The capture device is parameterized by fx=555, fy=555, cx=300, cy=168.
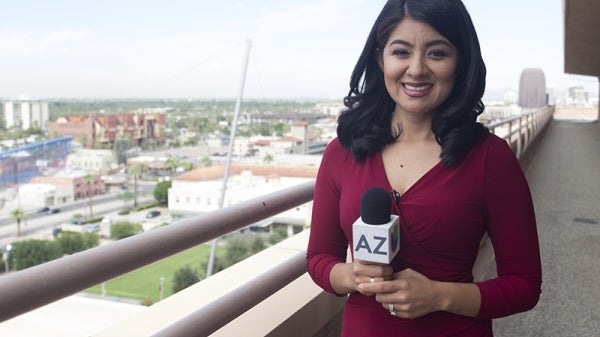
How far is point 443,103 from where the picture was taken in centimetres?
115

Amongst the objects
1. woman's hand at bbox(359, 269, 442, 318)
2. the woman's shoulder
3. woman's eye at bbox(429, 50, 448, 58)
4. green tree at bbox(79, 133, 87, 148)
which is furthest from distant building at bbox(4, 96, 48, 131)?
woman's hand at bbox(359, 269, 442, 318)

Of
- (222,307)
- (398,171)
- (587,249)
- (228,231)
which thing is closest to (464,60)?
(398,171)

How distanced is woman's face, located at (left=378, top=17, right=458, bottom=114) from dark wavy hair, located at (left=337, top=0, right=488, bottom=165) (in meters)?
0.02

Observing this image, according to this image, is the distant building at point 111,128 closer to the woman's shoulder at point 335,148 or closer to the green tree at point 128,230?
the green tree at point 128,230

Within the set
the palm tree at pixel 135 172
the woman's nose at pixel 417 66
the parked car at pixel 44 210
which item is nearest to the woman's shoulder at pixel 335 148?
the woman's nose at pixel 417 66

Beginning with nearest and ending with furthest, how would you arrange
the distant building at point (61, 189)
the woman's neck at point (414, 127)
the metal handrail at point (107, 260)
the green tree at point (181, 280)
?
the metal handrail at point (107, 260)
the woman's neck at point (414, 127)
the green tree at point (181, 280)
the distant building at point (61, 189)

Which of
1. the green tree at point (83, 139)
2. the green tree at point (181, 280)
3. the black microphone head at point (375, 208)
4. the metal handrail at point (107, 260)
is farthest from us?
the green tree at point (83, 139)

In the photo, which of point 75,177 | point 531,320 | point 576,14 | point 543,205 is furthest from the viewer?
point 75,177

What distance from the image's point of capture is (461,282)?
42.3 inches

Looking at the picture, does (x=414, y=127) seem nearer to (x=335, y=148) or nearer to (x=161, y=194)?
(x=335, y=148)

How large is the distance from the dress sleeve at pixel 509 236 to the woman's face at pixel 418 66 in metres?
0.16

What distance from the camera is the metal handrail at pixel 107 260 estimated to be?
0.81m

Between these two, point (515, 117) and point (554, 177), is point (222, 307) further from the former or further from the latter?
point (554, 177)

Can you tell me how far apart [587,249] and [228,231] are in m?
3.92
